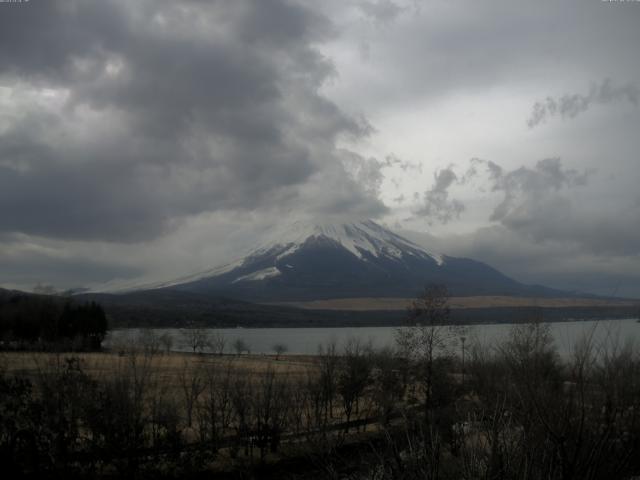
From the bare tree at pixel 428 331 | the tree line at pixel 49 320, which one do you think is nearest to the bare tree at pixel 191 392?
→ the bare tree at pixel 428 331

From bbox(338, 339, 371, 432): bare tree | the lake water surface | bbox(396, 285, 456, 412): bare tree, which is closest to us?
the lake water surface

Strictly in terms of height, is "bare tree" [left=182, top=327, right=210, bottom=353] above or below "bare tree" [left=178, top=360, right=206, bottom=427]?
below

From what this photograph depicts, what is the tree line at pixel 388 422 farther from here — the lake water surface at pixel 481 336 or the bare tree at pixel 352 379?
the lake water surface at pixel 481 336

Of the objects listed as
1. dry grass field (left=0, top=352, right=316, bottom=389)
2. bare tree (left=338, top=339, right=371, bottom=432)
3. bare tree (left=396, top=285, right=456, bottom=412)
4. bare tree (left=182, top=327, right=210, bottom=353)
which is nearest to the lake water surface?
bare tree (left=396, top=285, right=456, bottom=412)

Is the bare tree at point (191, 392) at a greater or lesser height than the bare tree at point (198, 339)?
greater

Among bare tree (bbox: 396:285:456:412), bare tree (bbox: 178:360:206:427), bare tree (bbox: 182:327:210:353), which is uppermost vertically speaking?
bare tree (bbox: 396:285:456:412)

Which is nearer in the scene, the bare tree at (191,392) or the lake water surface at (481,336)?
the lake water surface at (481,336)

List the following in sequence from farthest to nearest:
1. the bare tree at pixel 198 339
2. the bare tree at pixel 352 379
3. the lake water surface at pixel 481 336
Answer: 1. the bare tree at pixel 198 339
2. the bare tree at pixel 352 379
3. the lake water surface at pixel 481 336

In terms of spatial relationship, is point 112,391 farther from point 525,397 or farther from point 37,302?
point 37,302

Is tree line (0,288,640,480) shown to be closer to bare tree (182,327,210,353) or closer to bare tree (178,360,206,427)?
bare tree (178,360,206,427)

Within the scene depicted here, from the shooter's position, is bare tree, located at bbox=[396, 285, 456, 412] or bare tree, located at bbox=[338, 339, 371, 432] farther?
bare tree, located at bbox=[396, 285, 456, 412]

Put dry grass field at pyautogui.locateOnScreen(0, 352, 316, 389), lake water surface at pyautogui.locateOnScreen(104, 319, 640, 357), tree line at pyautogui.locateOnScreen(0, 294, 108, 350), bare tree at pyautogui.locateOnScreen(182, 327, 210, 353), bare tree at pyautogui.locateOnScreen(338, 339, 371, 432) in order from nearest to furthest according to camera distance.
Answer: lake water surface at pyautogui.locateOnScreen(104, 319, 640, 357) < dry grass field at pyautogui.locateOnScreen(0, 352, 316, 389) < bare tree at pyautogui.locateOnScreen(338, 339, 371, 432) < tree line at pyautogui.locateOnScreen(0, 294, 108, 350) < bare tree at pyautogui.locateOnScreen(182, 327, 210, 353)

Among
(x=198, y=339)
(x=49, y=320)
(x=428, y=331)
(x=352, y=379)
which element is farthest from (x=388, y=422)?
(x=198, y=339)

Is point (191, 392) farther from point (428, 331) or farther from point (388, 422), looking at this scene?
point (428, 331)
